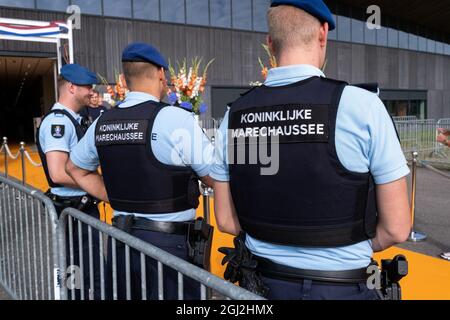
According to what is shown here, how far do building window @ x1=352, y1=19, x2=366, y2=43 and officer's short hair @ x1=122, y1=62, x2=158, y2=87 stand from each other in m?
28.7

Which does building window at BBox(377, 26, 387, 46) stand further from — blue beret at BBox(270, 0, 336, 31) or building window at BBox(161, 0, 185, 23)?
blue beret at BBox(270, 0, 336, 31)

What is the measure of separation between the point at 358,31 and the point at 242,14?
963 centimetres

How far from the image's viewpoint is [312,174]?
153 centimetres

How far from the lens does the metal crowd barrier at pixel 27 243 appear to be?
9.83 ft

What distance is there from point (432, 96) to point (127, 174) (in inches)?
1456

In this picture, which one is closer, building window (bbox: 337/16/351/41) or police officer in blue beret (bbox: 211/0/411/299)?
police officer in blue beret (bbox: 211/0/411/299)

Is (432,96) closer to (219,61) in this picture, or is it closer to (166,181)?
(219,61)

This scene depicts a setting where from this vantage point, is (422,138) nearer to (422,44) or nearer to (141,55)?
(141,55)

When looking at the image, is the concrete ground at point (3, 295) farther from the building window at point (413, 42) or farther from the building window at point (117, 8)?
the building window at point (413, 42)

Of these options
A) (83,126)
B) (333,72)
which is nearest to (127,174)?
(83,126)

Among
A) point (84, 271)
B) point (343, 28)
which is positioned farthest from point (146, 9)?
point (84, 271)

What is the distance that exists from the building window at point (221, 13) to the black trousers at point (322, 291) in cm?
2304

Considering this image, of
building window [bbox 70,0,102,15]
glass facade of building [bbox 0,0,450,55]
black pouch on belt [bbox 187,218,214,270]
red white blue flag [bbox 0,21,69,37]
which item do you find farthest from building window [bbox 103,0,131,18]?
black pouch on belt [bbox 187,218,214,270]

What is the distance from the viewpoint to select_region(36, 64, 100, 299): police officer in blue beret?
3.11 m
